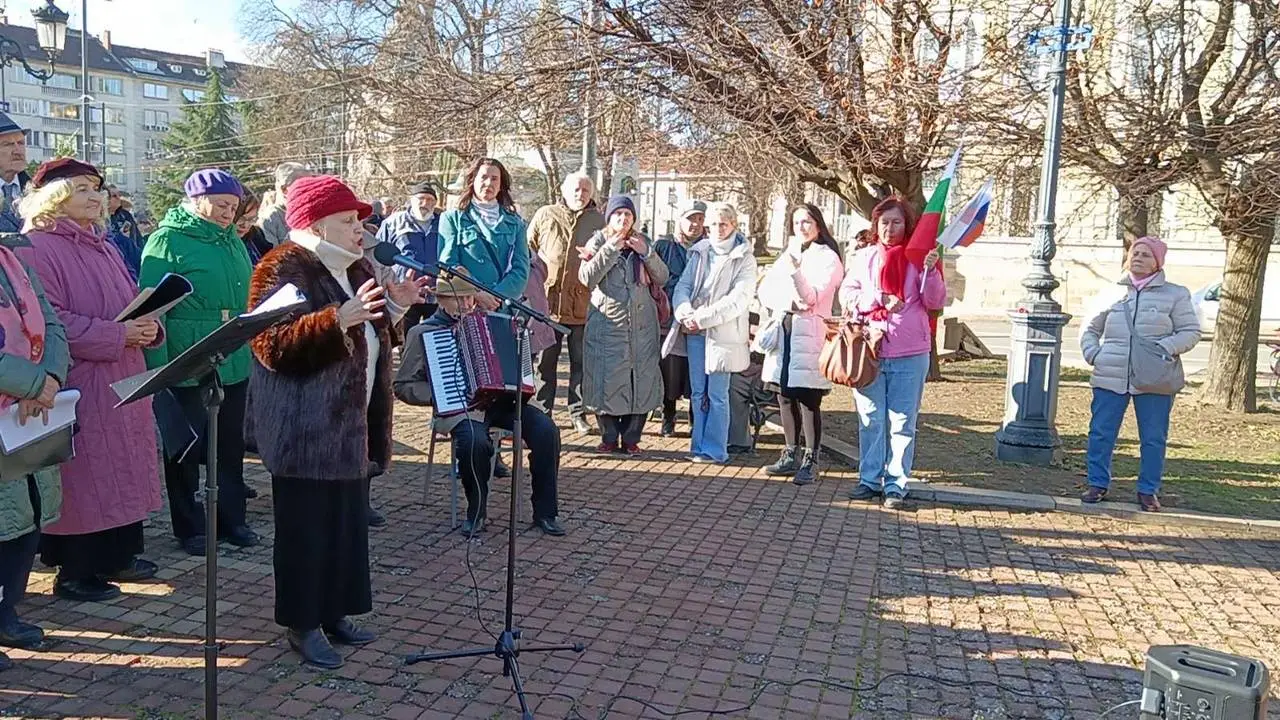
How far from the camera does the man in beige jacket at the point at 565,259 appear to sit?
9.37m

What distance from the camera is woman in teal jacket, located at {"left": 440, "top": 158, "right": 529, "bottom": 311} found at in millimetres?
6879

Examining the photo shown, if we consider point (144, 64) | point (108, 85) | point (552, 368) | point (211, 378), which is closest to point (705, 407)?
point (552, 368)

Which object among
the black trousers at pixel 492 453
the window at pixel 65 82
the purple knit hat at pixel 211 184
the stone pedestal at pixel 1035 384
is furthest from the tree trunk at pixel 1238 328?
the window at pixel 65 82

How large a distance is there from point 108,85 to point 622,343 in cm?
9389

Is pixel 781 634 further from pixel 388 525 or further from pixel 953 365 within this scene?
pixel 953 365

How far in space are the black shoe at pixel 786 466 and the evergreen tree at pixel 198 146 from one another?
46233mm

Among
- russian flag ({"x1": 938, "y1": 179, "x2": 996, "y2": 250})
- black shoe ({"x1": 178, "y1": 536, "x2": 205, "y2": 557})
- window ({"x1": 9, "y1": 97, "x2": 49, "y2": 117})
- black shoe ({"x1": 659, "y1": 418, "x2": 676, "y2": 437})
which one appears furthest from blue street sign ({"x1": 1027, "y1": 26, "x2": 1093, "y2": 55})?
window ({"x1": 9, "y1": 97, "x2": 49, "y2": 117})

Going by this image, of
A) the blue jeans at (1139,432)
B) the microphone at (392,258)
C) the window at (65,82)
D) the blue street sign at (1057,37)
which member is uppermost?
the window at (65,82)

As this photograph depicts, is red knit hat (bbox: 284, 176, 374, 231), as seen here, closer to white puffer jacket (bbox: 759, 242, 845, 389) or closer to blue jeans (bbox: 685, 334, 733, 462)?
white puffer jacket (bbox: 759, 242, 845, 389)

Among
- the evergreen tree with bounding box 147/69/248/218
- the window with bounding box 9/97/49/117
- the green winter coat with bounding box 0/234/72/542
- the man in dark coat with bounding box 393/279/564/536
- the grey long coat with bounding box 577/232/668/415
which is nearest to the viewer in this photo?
the green winter coat with bounding box 0/234/72/542

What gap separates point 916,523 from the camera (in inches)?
281

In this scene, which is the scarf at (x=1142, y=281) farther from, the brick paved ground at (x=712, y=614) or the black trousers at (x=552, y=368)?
the black trousers at (x=552, y=368)

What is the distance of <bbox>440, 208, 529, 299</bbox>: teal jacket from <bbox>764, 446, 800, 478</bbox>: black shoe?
8.69 ft

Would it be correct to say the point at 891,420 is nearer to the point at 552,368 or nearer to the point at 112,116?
the point at 552,368
